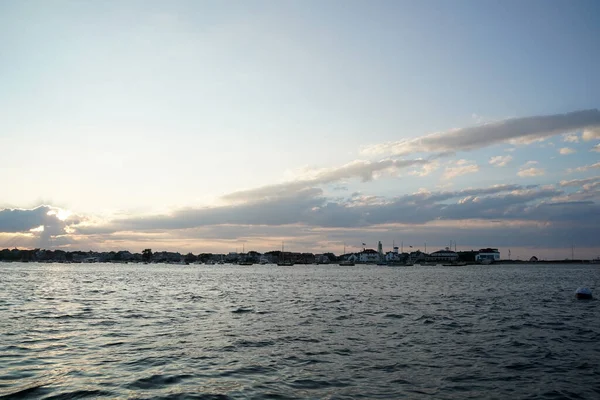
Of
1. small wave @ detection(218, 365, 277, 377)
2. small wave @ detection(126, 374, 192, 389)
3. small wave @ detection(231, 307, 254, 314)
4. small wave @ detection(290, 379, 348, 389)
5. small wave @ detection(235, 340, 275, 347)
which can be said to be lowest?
small wave @ detection(231, 307, 254, 314)

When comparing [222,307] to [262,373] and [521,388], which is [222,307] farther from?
[521,388]

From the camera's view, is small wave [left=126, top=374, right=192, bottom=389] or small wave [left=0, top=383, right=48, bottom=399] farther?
small wave [left=126, top=374, right=192, bottom=389]

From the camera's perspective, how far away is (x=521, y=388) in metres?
19.3

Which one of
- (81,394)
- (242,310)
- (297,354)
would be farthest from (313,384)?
(242,310)

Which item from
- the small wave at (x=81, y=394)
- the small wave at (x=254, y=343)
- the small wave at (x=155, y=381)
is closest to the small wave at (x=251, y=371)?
the small wave at (x=155, y=381)

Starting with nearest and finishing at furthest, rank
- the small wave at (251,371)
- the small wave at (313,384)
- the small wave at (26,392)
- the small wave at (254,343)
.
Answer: the small wave at (26,392) < the small wave at (313,384) < the small wave at (251,371) < the small wave at (254,343)

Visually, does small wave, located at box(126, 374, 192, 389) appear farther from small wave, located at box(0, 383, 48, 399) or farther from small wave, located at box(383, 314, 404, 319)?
small wave, located at box(383, 314, 404, 319)

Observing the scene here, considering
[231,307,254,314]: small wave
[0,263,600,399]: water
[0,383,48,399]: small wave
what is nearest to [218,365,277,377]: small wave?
[0,263,600,399]: water

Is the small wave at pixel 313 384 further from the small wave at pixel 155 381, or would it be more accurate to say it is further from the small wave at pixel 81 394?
the small wave at pixel 81 394

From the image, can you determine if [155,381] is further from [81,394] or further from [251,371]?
[251,371]

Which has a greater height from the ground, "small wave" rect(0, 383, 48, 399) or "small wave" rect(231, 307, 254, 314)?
"small wave" rect(0, 383, 48, 399)

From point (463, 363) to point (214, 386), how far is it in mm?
13299

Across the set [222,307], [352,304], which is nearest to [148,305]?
[222,307]

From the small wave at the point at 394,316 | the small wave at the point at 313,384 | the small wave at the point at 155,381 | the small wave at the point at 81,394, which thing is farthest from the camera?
the small wave at the point at 394,316
